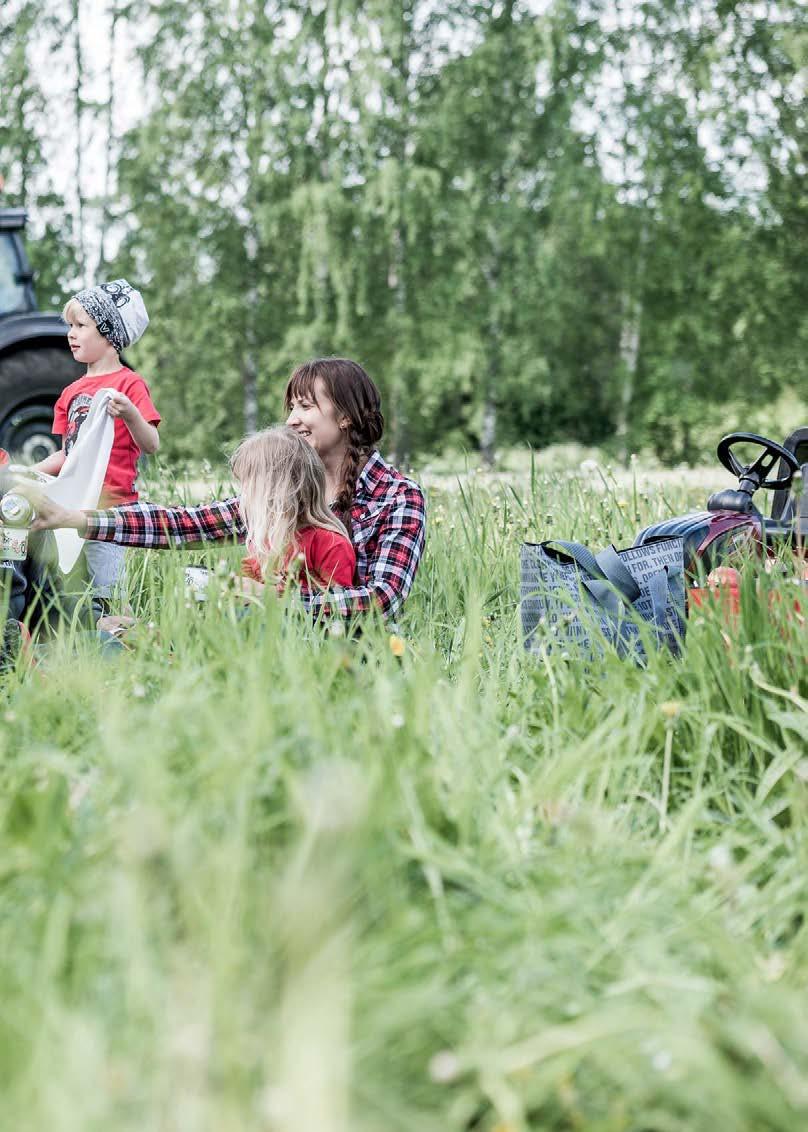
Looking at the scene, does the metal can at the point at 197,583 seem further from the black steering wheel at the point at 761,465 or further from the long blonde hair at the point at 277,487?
the black steering wheel at the point at 761,465

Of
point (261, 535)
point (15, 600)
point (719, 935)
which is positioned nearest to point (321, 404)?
point (261, 535)

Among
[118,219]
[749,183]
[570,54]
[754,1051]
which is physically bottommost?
[754,1051]

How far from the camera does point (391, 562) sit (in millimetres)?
2938

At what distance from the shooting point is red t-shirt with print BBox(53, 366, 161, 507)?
12.4ft

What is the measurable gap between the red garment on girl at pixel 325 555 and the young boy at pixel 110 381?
93 centimetres

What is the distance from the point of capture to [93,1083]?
0.99 metres

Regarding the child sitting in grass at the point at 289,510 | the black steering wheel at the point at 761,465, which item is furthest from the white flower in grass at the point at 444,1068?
the black steering wheel at the point at 761,465

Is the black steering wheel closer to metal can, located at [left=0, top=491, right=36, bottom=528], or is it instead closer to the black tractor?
metal can, located at [left=0, top=491, right=36, bottom=528]

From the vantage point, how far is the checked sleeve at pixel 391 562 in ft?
9.03

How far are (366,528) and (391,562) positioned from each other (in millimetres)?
171

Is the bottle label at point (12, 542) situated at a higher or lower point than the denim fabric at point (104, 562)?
higher

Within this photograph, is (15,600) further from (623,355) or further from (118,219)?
(623,355)

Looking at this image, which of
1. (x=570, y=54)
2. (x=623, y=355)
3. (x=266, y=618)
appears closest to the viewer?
(x=266, y=618)

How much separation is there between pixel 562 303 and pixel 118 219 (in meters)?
6.15
